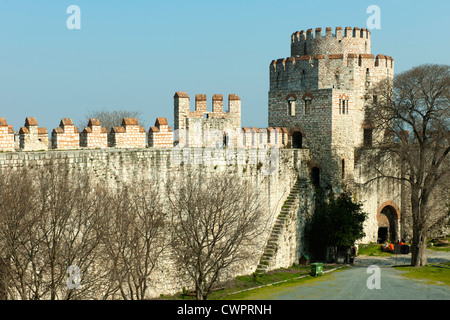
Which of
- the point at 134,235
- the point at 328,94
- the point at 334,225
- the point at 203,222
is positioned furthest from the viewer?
the point at 328,94

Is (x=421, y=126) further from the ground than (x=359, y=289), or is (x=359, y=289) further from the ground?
(x=421, y=126)

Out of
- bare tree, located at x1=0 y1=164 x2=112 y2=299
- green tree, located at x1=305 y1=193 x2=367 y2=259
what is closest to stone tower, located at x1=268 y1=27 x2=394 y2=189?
green tree, located at x1=305 y1=193 x2=367 y2=259

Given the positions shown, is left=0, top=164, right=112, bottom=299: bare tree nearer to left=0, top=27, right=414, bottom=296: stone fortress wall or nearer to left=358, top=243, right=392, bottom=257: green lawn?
left=0, top=27, right=414, bottom=296: stone fortress wall

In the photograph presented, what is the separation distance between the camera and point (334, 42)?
114 ft

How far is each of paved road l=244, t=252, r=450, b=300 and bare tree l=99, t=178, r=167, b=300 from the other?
13.4ft

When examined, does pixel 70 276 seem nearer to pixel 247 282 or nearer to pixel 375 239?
pixel 247 282

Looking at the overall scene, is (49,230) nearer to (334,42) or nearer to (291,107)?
(291,107)

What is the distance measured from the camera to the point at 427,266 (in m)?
28.6

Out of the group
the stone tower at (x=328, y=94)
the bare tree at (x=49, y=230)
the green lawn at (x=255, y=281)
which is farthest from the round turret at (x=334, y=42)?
the bare tree at (x=49, y=230)

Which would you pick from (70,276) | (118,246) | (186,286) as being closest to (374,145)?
(186,286)

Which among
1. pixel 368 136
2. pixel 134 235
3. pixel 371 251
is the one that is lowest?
pixel 371 251

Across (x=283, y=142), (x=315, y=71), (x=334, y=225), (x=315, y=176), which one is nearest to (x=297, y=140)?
(x=283, y=142)

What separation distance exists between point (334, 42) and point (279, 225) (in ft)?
39.9

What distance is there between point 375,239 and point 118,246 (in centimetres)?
2184
